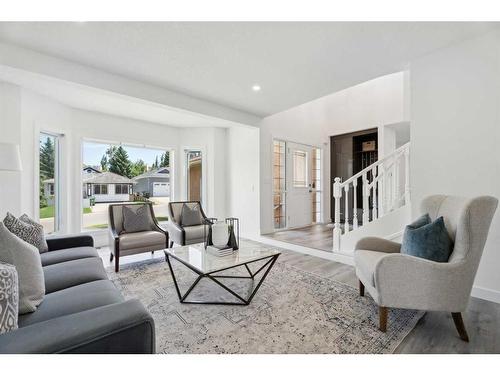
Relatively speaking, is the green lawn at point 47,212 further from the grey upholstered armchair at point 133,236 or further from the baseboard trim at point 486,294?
the baseboard trim at point 486,294

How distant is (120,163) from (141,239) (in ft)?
7.04

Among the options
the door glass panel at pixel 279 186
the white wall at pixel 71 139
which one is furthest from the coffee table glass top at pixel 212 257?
the door glass panel at pixel 279 186

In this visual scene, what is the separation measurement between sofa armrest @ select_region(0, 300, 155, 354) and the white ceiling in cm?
211

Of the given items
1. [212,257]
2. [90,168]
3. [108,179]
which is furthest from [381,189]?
[90,168]

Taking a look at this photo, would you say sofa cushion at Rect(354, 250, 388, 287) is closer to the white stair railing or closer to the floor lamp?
the white stair railing

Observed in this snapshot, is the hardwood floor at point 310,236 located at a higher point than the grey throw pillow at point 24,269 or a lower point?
lower

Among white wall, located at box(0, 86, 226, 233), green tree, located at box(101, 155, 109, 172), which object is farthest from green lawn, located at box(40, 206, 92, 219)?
green tree, located at box(101, 155, 109, 172)

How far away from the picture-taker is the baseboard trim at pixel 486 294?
2082 mm

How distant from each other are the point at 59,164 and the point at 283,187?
4040 mm

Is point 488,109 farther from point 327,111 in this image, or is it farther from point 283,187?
point 327,111

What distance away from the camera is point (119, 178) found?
4.55 metres

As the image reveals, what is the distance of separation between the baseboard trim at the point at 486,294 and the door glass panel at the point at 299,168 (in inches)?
138

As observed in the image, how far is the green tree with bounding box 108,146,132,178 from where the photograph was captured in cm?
446
